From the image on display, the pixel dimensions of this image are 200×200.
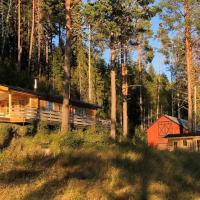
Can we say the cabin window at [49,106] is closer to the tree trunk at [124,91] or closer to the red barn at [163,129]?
the tree trunk at [124,91]

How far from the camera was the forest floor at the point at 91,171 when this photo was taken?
13.6 meters

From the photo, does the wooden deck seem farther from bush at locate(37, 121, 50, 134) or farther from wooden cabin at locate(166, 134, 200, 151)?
wooden cabin at locate(166, 134, 200, 151)

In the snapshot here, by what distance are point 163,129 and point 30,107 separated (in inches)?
984

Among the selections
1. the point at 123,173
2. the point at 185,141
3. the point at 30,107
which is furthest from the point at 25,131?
the point at 185,141

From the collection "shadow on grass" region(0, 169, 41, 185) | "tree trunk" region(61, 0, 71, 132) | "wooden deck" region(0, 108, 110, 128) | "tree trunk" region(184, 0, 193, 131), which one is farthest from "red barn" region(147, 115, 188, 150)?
"shadow on grass" region(0, 169, 41, 185)

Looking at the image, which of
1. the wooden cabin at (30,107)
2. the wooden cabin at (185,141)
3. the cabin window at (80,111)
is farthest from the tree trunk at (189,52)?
the cabin window at (80,111)

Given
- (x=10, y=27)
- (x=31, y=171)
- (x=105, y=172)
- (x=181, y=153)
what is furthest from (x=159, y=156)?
(x=10, y=27)

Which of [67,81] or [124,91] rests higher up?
[124,91]

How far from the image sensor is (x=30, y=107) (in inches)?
1276

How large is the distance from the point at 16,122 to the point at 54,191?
18.5m

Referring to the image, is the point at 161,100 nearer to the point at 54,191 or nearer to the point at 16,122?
the point at 16,122

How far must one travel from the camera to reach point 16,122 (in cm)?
3117

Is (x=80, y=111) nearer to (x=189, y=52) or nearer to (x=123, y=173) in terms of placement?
(x=189, y=52)

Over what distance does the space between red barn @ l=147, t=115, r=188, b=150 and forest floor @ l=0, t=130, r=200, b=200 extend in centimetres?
2949
